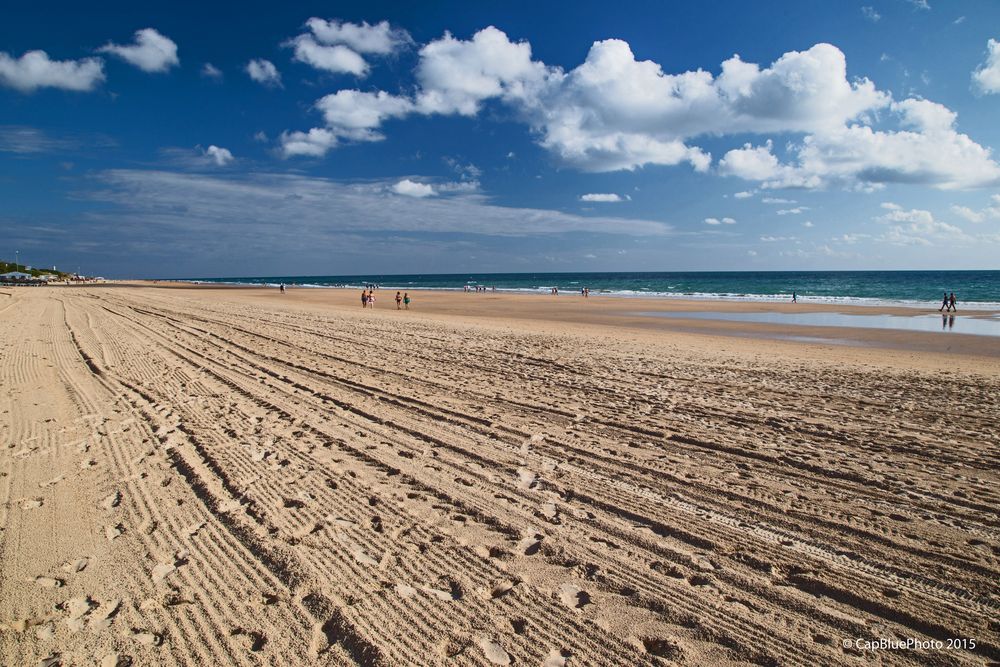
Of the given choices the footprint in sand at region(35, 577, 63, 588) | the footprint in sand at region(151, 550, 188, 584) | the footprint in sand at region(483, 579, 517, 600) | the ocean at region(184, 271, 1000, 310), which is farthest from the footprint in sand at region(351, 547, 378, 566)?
the ocean at region(184, 271, 1000, 310)

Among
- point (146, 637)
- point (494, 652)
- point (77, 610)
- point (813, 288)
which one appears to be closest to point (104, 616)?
point (77, 610)

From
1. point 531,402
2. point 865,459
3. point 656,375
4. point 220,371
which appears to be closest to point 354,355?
point 220,371

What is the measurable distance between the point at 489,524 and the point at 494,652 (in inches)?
48.5

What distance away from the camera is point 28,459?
16.0 feet

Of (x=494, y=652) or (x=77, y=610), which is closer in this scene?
(x=494, y=652)

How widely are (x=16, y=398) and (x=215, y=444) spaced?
14.0 ft

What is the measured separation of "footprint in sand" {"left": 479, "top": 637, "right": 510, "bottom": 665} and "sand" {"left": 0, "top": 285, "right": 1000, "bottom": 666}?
0.02m

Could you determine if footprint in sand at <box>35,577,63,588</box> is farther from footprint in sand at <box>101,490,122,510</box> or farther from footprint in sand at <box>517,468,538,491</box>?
footprint in sand at <box>517,468,538,491</box>

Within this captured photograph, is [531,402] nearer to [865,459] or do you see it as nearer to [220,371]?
[865,459]

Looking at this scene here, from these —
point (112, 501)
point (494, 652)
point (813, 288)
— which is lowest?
point (494, 652)

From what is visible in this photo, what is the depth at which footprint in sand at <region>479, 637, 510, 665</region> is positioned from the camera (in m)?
2.47

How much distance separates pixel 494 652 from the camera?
8.28 ft

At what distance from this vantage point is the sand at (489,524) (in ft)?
8.64

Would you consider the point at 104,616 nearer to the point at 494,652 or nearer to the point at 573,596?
the point at 494,652
